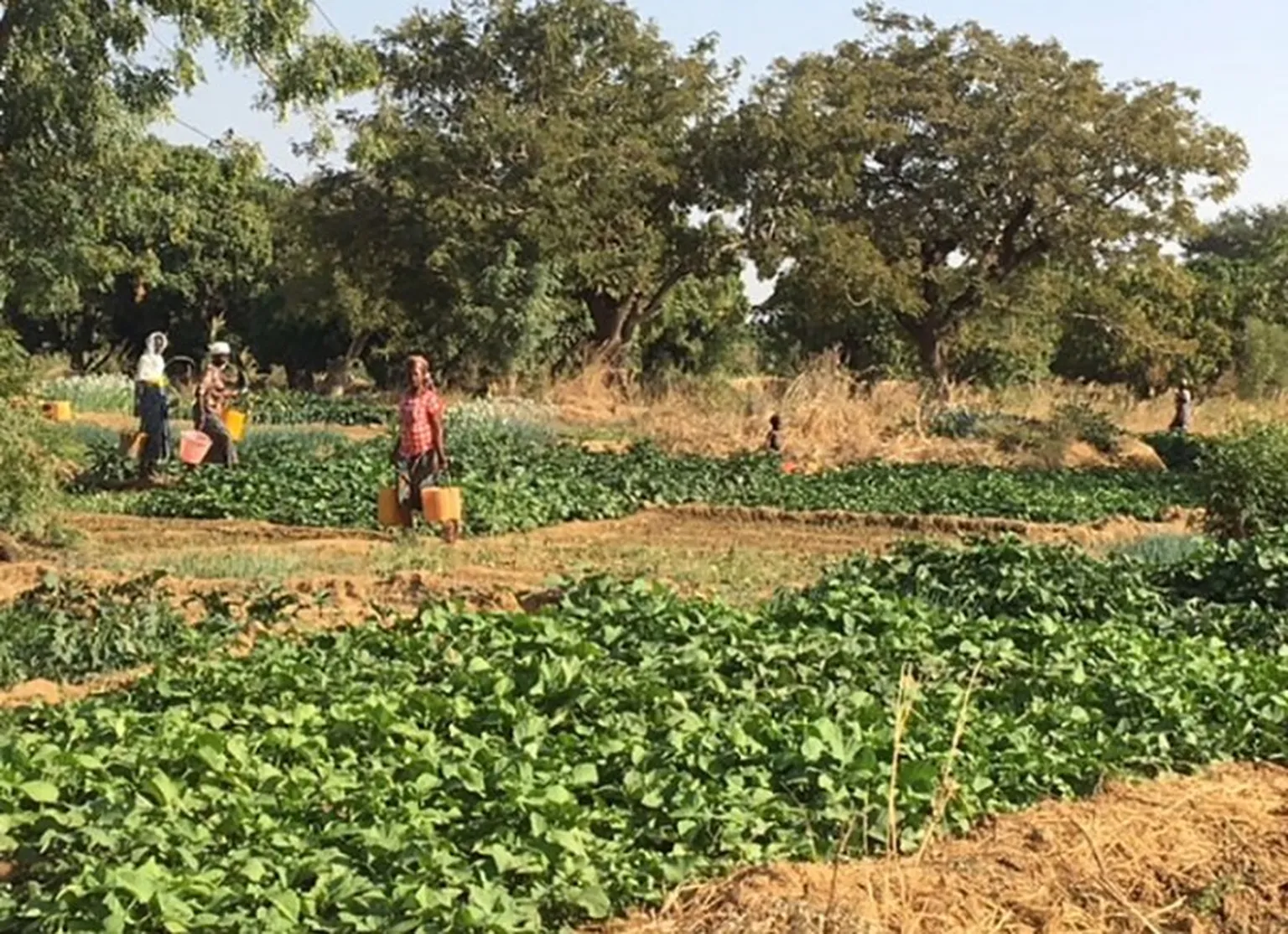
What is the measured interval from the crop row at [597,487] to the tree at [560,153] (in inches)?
453

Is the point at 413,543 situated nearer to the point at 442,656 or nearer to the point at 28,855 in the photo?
the point at 442,656

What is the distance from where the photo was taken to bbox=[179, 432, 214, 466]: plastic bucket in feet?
57.1

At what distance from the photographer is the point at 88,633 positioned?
8594mm

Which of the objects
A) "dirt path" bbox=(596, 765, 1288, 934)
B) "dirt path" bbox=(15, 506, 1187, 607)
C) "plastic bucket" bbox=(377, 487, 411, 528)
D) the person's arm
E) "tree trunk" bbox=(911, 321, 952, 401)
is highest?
"tree trunk" bbox=(911, 321, 952, 401)

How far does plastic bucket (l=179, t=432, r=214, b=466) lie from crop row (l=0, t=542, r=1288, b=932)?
30.5 ft

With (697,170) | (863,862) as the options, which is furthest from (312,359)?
(863,862)

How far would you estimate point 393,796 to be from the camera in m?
5.38

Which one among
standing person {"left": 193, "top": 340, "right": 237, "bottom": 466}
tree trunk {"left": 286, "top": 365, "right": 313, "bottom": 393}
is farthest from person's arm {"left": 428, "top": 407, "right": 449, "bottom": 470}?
tree trunk {"left": 286, "top": 365, "right": 313, "bottom": 393}

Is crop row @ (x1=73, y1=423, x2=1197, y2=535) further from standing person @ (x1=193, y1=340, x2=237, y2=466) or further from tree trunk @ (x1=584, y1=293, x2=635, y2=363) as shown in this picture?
tree trunk @ (x1=584, y1=293, x2=635, y2=363)

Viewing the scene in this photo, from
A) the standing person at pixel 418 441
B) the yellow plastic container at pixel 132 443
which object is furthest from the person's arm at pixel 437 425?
the yellow plastic container at pixel 132 443

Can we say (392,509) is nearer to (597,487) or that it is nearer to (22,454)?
(22,454)

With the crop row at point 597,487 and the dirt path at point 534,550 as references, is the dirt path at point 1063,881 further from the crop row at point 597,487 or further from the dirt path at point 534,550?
the crop row at point 597,487

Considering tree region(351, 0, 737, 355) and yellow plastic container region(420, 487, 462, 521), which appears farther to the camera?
tree region(351, 0, 737, 355)

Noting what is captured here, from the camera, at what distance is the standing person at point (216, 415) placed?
1780 centimetres
